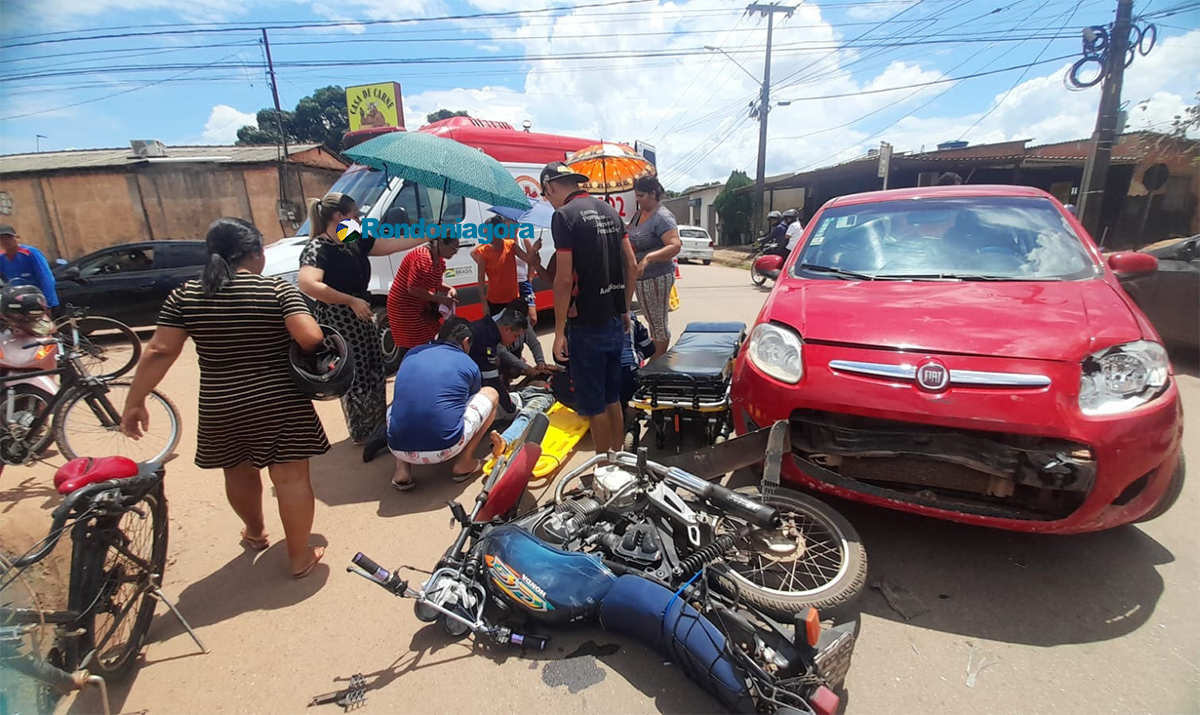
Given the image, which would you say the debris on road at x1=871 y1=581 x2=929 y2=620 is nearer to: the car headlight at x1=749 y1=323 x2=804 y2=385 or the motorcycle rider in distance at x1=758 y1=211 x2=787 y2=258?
the car headlight at x1=749 y1=323 x2=804 y2=385

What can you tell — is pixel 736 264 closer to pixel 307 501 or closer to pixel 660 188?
pixel 660 188

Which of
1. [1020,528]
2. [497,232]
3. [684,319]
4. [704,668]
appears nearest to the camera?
[704,668]

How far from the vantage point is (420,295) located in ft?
14.7

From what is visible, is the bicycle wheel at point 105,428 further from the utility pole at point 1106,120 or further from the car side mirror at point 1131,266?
the utility pole at point 1106,120

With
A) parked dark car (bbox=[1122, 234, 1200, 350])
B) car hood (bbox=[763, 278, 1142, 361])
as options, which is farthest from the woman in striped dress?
parked dark car (bbox=[1122, 234, 1200, 350])

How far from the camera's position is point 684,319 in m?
8.87

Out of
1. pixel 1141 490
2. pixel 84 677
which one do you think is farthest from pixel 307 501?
pixel 1141 490

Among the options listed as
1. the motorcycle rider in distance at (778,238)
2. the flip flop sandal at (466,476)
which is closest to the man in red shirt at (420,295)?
the flip flop sandal at (466,476)

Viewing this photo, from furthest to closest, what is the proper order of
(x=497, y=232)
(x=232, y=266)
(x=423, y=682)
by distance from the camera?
(x=497, y=232) < (x=232, y=266) < (x=423, y=682)

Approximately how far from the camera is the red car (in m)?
2.15

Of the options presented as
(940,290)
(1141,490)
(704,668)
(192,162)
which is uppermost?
(192,162)

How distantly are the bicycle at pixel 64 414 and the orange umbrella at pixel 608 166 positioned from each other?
468 centimetres

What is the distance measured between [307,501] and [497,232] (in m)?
3.44

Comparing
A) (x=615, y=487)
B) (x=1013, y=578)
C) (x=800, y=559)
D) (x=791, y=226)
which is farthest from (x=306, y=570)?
(x=791, y=226)
